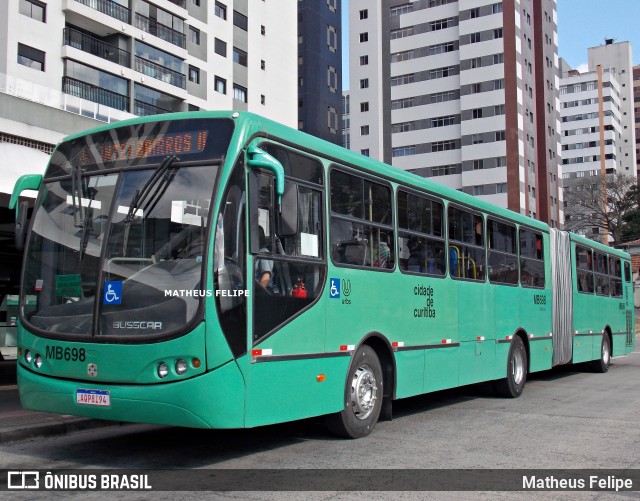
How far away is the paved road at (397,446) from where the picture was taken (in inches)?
284

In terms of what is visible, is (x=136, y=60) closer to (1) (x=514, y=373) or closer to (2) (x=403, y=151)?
(1) (x=514, y=373)

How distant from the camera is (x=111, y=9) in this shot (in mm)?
38594

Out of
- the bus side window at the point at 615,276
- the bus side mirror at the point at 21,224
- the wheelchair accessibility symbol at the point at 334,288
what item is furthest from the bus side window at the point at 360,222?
the bus side window at the point at 615,276

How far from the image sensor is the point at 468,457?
7.62 m

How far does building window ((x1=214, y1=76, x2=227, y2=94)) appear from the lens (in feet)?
159

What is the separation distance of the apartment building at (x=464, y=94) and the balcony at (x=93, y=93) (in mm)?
41318

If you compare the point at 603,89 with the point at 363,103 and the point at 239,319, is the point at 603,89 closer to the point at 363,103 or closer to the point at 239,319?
the point at 363,103

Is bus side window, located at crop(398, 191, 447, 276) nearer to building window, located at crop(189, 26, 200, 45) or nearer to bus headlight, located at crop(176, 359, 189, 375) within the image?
bus headlight, located at crop(176, 359, 189, 375)

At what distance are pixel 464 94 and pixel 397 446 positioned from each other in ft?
226

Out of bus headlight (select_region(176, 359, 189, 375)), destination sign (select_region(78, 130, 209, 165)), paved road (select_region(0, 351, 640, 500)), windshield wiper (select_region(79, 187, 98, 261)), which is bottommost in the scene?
paved road (select_region(0, 351, 640, 500))

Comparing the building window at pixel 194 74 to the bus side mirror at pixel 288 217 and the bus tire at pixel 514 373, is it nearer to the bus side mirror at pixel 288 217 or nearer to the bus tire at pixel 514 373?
the bus tire at pixel 514 373

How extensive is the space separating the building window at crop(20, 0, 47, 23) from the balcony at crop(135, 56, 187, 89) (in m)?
6.30

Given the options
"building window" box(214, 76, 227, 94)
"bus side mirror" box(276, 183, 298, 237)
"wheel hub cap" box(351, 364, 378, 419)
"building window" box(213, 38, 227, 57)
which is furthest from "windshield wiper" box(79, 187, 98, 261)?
"building window" box(213, 38, 227, 57)

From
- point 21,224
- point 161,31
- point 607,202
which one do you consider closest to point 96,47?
point 161,31
